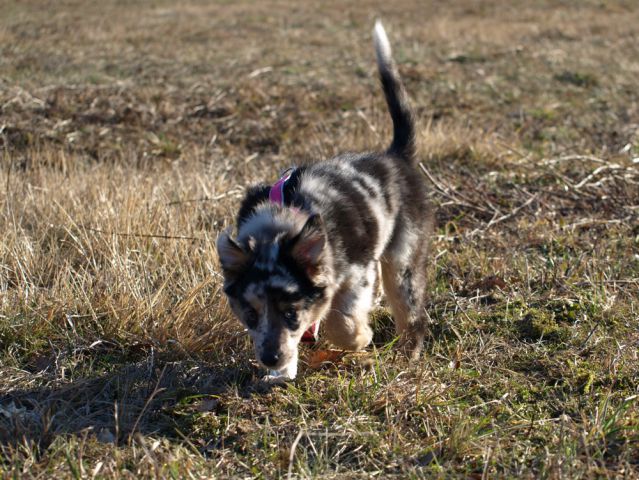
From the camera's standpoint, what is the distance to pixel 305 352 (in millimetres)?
4426

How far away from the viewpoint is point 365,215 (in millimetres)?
4305

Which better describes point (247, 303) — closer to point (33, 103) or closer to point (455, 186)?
point (455, 186)

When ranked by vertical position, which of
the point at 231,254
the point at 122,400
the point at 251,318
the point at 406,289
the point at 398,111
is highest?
the point at 398,111

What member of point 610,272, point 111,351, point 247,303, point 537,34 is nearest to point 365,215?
point 247,303

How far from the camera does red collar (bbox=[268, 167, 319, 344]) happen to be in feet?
13.8

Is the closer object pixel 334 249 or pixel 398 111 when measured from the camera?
pixel 334 249

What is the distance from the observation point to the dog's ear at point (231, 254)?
3.60 meters

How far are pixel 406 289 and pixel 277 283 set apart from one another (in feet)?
3.93

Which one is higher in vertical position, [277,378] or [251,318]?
[251,318]

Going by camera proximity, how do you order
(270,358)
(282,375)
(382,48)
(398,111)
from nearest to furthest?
(270,358), (282,375), (398,111), (382,48)

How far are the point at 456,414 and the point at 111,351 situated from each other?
1978 millimetres

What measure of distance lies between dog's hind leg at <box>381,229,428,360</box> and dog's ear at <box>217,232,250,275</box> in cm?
117

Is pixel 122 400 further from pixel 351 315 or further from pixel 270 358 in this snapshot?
pixel 351 315

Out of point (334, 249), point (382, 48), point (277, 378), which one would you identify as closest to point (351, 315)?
point (334, 249)
